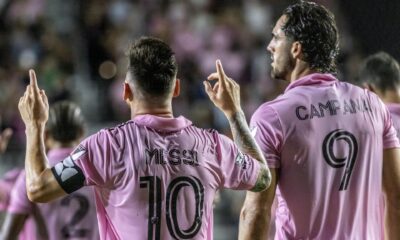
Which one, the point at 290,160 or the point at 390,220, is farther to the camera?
the point at 390,220

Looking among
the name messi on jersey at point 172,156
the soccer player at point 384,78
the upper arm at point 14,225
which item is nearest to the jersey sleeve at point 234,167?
the name messi on jersey at point 172,156

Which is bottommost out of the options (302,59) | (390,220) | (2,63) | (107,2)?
(390,220)

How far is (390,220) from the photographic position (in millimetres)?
4484

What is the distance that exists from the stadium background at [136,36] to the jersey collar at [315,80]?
242 inches

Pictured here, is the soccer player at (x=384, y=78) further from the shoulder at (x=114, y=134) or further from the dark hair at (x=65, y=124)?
the shoulder at (x=114, y=134)

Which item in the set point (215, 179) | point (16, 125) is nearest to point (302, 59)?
point (215, 179)

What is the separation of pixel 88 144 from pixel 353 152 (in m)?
1.25

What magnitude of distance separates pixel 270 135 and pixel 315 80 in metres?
0.36

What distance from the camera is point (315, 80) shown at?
170 inches

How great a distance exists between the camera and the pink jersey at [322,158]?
13.7 ft

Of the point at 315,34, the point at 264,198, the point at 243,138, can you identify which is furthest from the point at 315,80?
the point at 264,198

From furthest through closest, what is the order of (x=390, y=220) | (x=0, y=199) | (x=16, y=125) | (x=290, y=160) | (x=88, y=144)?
(x=16, y=125)
(x=0, y=199)
(x=390, y=220)
(x=290, y=160)
(x=88, y=144)

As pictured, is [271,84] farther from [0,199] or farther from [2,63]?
[0,199]

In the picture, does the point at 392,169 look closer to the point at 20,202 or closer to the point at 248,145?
the point at 248,145
